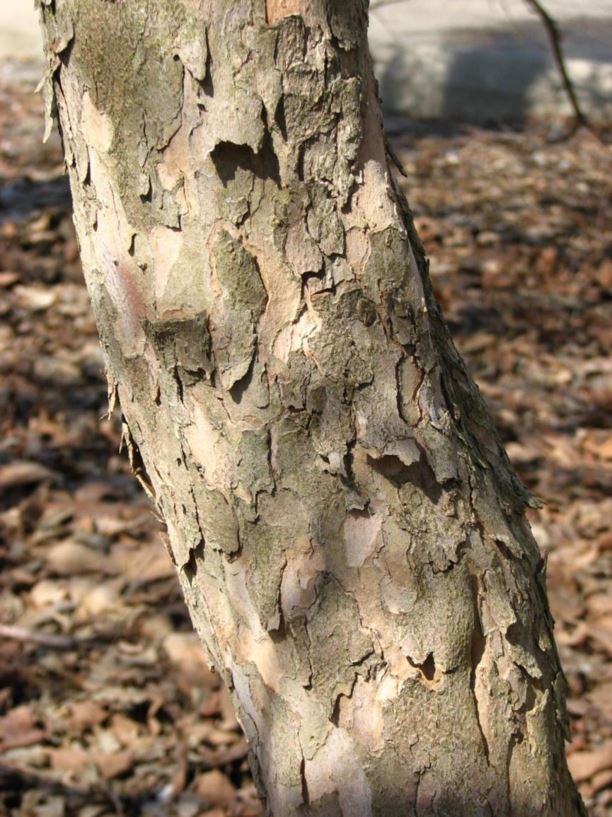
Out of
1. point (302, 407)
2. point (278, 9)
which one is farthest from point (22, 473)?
point (278, 9)

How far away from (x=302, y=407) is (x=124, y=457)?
2933 mm

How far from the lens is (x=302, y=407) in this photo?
135 centimetres

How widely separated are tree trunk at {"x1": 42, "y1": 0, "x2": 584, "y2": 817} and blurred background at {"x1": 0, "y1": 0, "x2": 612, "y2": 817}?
1604 mm

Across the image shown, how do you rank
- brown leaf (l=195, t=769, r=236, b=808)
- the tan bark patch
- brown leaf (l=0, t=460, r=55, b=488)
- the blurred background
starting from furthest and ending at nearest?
brown leaf (l=0, t=460, r=55, b=488) < the blurred background < brown leaf (l=195, t=769, r=236, b=808) < the tan bark patch

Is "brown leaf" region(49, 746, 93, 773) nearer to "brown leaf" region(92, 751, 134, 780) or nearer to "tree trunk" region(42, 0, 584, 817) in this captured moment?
"brown leaf" region(92, 751, 134, 780)

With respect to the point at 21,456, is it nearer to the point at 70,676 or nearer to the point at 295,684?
the point at 70,676

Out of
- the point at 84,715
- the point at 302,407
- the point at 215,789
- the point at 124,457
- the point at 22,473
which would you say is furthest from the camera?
the point at 124,457

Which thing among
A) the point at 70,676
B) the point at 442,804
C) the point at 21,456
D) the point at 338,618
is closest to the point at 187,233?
the point at 338,618

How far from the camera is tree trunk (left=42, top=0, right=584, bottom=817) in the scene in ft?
4.16

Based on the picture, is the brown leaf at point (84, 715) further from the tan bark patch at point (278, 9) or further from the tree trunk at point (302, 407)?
the tan bark patch at point (278, 9)

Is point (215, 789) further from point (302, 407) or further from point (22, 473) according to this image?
point (302, 407)

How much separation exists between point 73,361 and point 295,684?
137 inches

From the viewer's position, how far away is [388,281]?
1.35m

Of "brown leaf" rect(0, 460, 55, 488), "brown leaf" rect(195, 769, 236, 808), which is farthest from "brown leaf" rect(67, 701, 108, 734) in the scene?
"brown leaf" rect(0, 460, 55, 488)
